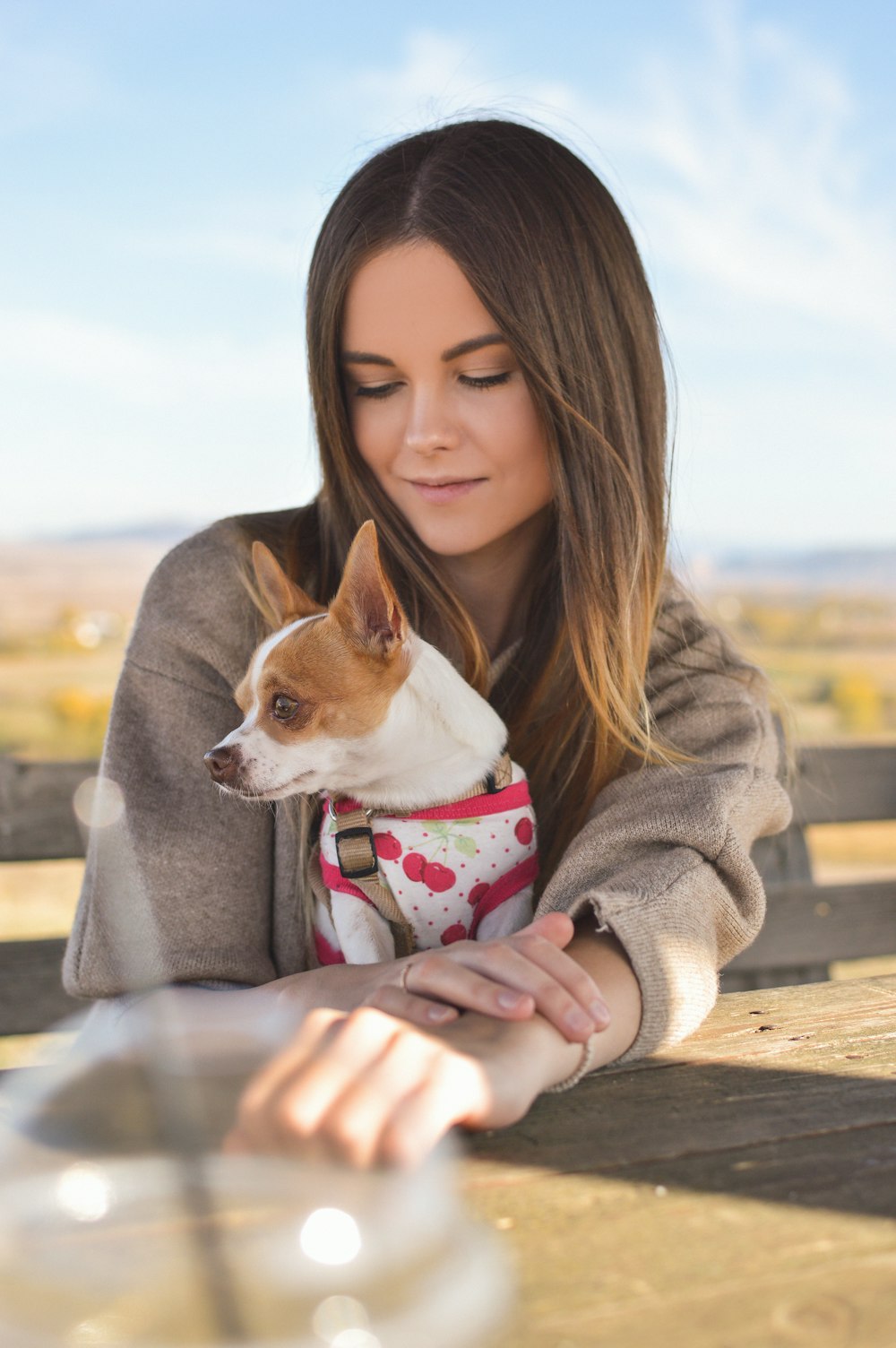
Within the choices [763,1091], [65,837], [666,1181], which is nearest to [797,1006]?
[763,1091]

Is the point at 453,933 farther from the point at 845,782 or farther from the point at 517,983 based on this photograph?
the point at 845,782

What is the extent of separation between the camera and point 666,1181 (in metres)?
0.79

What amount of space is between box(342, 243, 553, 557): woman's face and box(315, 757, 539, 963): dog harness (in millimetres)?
385

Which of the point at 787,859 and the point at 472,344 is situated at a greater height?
the point at 472,344

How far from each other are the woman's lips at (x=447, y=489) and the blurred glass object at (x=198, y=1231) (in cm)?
101

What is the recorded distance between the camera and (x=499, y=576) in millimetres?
1854

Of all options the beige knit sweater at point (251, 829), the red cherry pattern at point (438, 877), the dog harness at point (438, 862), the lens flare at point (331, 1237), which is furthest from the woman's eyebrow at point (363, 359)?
the lens flare at point (331, 1237)

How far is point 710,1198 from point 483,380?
3.56ft

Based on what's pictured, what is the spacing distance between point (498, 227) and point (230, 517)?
2.02 ft

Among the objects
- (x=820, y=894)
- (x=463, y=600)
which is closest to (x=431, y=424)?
(x=463, y=600)

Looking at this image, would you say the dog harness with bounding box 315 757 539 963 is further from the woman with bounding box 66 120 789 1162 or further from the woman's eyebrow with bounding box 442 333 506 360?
the woman's eyebrow with bounding box 442 333 506 360

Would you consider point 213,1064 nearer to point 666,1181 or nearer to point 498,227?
point 666,1181

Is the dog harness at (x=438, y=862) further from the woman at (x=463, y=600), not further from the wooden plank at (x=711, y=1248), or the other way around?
the wooden plank at (x=711, y=1248)

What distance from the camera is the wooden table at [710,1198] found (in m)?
0.63
